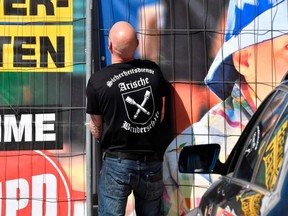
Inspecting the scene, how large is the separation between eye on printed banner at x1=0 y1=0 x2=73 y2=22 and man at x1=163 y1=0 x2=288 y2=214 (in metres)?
1.45

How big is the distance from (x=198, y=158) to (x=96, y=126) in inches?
67.0

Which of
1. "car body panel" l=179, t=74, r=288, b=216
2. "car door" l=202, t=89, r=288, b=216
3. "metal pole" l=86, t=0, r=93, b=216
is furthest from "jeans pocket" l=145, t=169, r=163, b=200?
"car door" l=202, t=89, r=288, b=216

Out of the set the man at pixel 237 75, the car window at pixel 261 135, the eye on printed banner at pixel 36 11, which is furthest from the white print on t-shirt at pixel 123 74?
the car window at pixel 261 135

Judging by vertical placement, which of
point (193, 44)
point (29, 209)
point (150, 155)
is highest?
point (193, 44)

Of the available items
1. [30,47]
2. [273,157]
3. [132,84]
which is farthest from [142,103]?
[273,157]

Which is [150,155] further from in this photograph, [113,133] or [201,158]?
[201,158]

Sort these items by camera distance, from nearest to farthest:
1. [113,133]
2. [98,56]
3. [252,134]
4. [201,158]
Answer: [252,134] → [201,158] → [113,133] → [98,56]

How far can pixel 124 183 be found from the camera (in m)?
5.30

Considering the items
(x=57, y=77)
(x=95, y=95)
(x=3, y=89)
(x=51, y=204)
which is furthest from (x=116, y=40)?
(x=51, y=204)

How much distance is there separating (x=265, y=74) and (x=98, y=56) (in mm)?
1538

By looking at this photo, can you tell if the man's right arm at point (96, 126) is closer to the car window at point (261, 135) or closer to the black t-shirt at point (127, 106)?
the black t-shirt at point (127, 106)

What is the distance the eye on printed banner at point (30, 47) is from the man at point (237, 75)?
4.46ft

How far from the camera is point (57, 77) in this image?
6.14m

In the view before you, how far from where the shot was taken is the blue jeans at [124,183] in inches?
208
